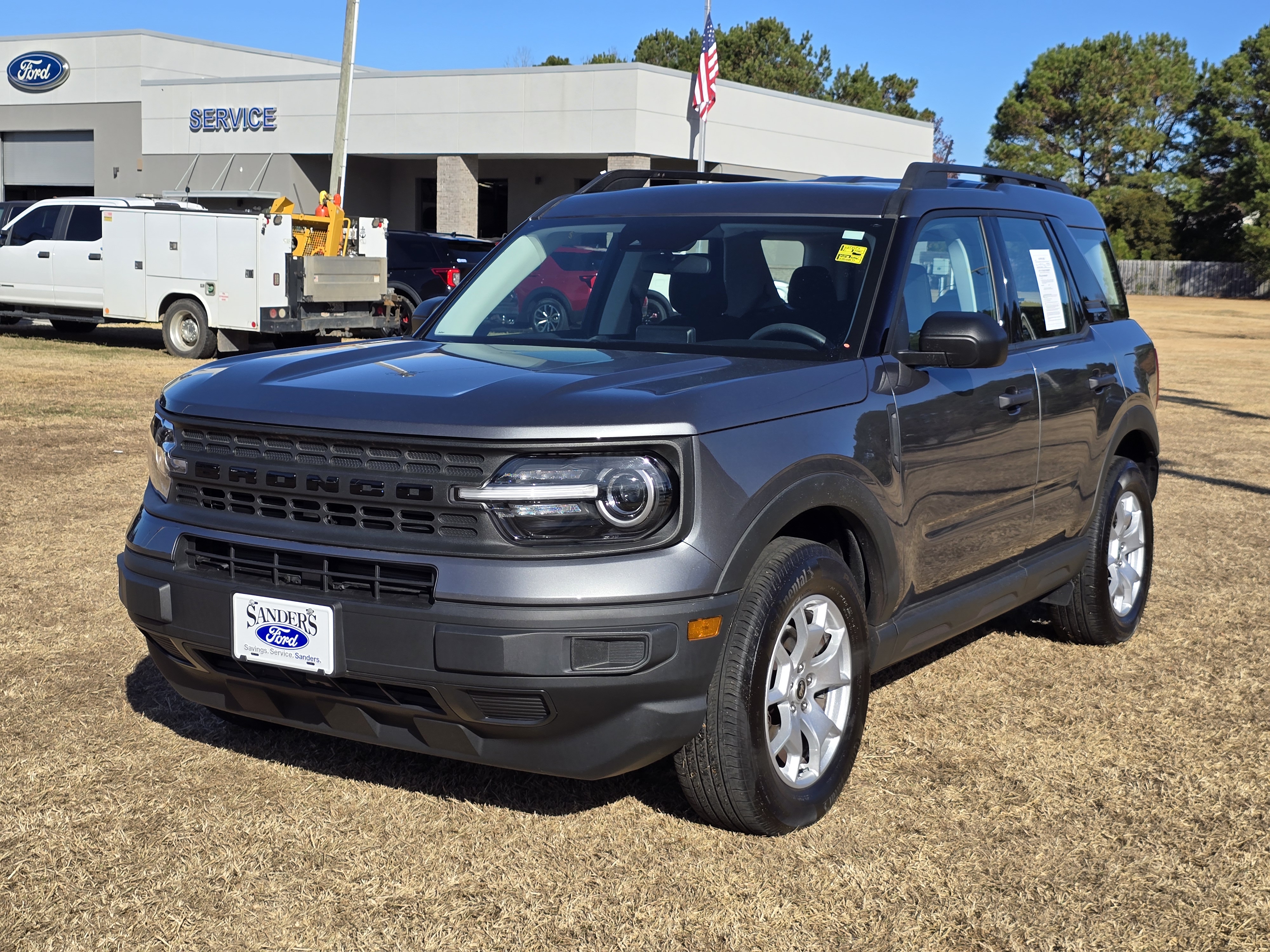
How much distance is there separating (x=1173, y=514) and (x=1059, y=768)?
17.6ft

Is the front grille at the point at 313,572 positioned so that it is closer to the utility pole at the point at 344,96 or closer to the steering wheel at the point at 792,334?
Result: the steering wheel at the point at 792,334

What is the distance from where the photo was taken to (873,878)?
145 inches

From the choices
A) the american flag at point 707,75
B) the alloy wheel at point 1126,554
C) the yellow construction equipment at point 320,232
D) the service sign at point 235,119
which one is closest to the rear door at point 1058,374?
the alloy wheel at point 1126,554

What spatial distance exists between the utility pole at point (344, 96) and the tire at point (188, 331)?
672cm

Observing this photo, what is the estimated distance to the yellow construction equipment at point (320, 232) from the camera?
19781mm

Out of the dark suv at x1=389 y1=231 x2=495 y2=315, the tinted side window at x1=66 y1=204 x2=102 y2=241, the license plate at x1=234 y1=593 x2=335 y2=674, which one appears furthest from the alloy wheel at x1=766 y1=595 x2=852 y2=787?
Result: the tinted side window at x1=66 y1=204 x2=102 y2=241

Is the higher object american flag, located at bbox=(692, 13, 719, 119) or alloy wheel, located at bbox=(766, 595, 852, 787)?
american flag, located at bbox=(692, 13, 719, 119)

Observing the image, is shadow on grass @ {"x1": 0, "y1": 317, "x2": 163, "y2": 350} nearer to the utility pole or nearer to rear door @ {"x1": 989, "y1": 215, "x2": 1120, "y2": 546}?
the utility pole

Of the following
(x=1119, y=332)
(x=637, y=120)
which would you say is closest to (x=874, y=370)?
(x=1119, y=332)

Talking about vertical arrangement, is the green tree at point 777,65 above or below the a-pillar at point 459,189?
above

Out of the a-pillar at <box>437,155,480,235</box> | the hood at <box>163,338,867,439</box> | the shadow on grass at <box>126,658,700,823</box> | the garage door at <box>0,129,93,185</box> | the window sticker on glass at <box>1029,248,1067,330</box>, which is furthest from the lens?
the garage door at <box>0,129,93,185</box>

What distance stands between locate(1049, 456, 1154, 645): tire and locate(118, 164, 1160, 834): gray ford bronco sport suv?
31.4 inches

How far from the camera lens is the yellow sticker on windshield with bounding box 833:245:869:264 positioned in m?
4.59

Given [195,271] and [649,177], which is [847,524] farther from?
[195,271]
